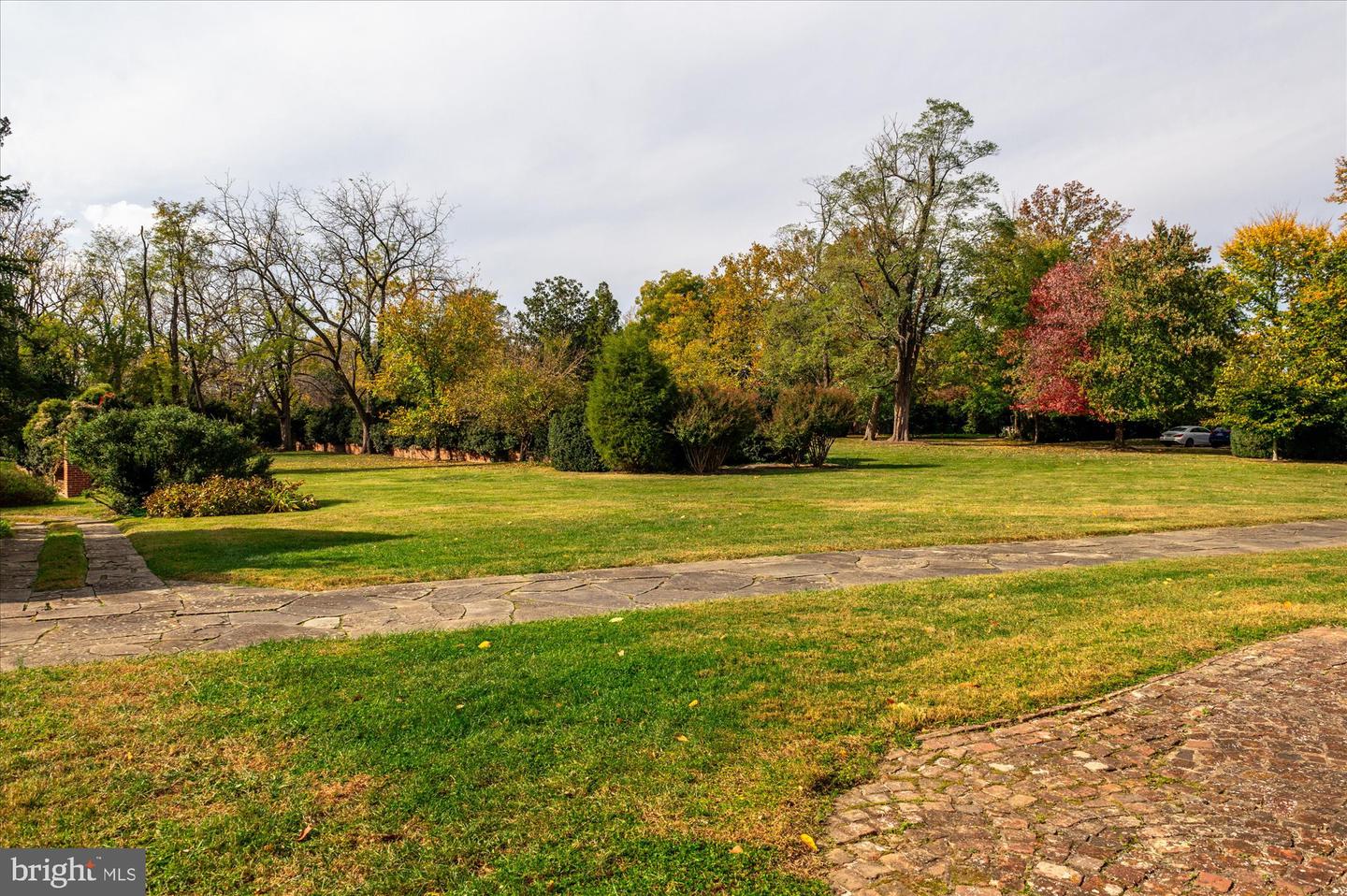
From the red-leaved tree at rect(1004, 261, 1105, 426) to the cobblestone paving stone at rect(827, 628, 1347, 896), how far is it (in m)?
28.1

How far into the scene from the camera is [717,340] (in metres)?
38.9

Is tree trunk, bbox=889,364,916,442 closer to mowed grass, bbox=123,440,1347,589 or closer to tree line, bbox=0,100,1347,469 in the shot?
tree line, bbox=0,100,1347,469

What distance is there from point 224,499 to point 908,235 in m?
29.1

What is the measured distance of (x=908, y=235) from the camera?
3362cm

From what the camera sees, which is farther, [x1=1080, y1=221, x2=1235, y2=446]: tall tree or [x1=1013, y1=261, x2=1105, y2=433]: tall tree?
[x1=1013, y1=261, x2=1105, y2=433]: tall tree

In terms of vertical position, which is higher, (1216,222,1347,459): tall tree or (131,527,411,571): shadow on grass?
(1216,222,1347,459): tall tree

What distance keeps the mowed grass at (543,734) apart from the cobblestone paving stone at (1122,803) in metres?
0.19

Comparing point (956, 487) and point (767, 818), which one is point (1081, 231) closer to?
point (956, 487)

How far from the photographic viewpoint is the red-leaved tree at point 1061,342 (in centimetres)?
2880

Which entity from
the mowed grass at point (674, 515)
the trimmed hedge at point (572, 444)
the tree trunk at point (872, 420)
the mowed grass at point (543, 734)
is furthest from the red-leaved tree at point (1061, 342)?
the mowed grass at point (543, 734)

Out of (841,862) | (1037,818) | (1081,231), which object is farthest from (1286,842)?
(1081,231)

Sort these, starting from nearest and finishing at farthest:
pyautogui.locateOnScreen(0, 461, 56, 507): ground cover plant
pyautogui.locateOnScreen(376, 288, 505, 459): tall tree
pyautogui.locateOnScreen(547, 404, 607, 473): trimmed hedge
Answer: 1. pyautogui.locateOnScreen(0, 461, 56, 507): ground cover plant
2. pyautogui.locateOnScreen(547, 404, 607, 473): trimmed hedge
3. pyautogui.locateOnScreen(376, 288, 505, 459): tall tree

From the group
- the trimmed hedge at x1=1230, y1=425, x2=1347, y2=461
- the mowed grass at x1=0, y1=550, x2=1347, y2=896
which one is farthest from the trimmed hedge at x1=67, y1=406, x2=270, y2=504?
the trimmed hedge at x1=1230, y1=425, x2=1347, y2=461

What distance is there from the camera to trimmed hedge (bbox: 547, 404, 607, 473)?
21312 mm
